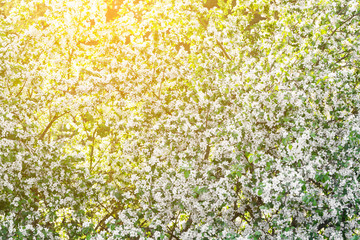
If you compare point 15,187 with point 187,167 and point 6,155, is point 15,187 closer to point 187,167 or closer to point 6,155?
point 6,155

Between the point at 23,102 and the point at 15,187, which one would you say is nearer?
the point at 15,187

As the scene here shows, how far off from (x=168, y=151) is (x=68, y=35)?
19.9 feet

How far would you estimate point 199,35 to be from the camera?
34.9ft

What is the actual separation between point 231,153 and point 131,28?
222 inches

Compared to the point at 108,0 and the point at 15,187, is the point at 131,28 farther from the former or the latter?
the point at 15,187

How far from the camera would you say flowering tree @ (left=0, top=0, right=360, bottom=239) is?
6.25 metres

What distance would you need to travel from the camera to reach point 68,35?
11.5 metres

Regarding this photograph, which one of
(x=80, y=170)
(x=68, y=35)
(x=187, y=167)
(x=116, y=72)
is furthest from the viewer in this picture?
(x=68, y=35)

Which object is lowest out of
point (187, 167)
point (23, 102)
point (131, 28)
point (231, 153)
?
point (187, 167)

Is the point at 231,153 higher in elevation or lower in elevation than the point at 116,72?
lower

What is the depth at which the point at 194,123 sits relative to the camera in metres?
8.02

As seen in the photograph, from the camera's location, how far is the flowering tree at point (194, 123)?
625 centimetres

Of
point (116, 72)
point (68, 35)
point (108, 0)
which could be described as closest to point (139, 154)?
point (116, 72)

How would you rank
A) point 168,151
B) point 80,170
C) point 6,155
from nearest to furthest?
1. point 6,155
2. point 168,151
3. point 80,170
